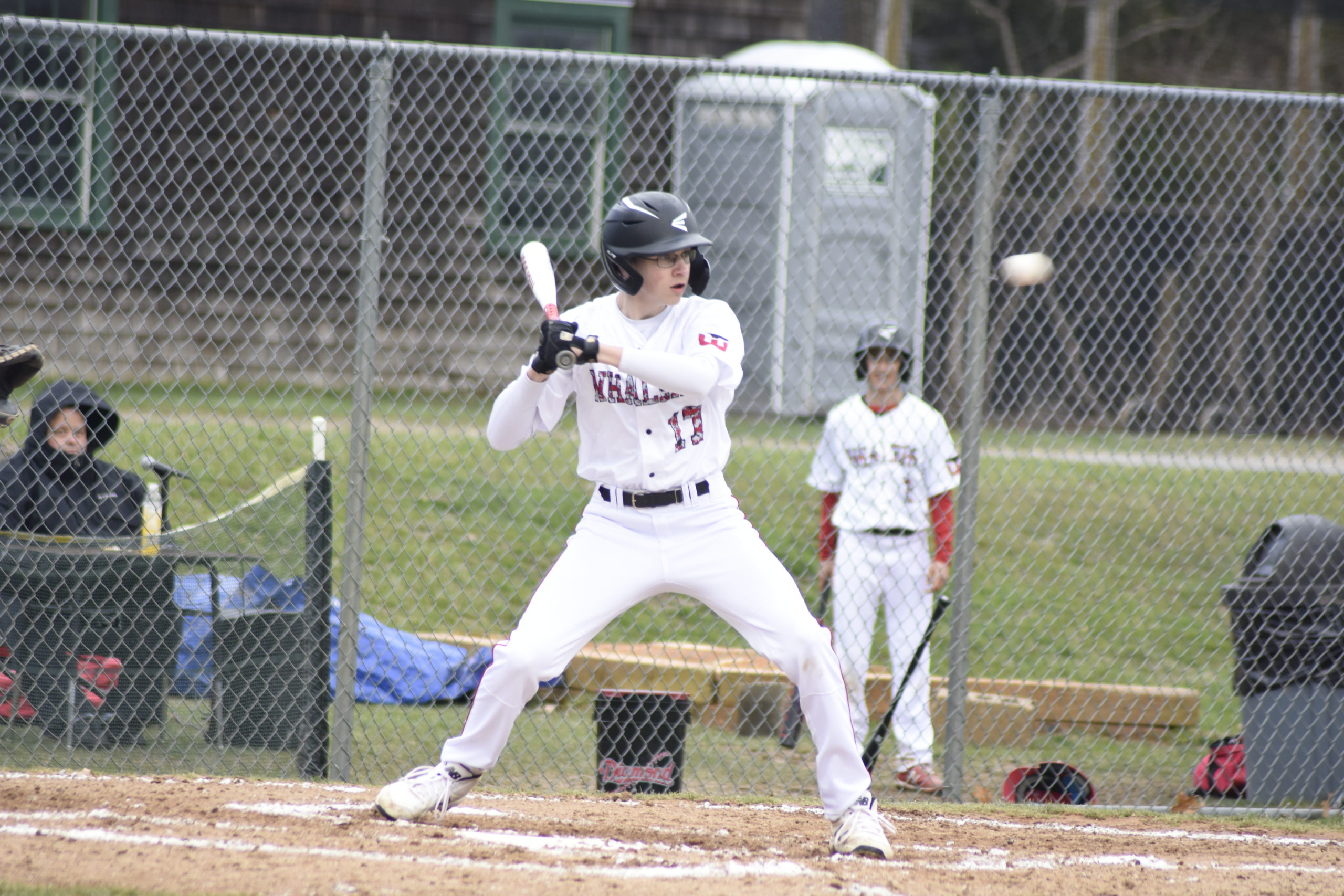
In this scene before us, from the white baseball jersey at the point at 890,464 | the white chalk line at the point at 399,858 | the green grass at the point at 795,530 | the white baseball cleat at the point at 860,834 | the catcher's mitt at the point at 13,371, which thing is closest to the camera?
the white chalk line at the point at 399,858

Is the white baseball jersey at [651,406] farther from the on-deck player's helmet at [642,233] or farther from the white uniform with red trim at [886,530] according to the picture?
the white uniform with red trim at [886,530]

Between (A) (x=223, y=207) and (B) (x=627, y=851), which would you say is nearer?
(B) (x=627, y=851)

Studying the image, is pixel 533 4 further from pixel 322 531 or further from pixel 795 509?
pixel 322 531

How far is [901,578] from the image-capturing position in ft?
17.1

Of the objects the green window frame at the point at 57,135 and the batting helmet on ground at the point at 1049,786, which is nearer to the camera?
the batting helmet on ground at the point at 1049,786

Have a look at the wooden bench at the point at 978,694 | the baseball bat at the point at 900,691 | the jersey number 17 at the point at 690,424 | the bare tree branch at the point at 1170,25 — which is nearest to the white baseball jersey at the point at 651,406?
the jersey number 17 at the point at 690,424

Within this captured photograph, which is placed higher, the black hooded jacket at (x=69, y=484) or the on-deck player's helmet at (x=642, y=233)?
the on-deck player's helmet at (x=642, y=233)

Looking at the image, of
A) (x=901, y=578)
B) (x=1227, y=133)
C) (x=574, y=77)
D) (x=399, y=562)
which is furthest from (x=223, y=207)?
(x=1227, y=133)

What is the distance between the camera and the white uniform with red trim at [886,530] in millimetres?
5137

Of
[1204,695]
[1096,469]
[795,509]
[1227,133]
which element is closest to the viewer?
[1204,695]

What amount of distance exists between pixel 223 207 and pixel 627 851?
6.96 metres

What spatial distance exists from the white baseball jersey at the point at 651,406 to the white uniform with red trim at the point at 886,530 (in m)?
1.76

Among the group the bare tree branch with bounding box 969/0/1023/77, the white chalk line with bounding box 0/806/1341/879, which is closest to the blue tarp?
the white chalk line with bounding box 0/806/1341/879

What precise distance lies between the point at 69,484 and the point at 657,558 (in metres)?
2.99
